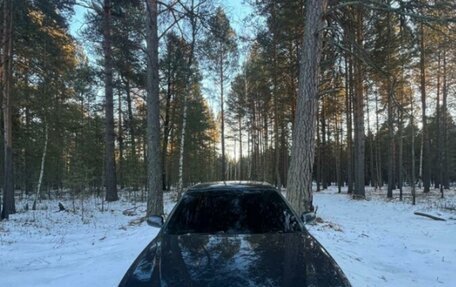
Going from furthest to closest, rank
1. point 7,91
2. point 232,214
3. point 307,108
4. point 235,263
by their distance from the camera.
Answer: point 7,91 < point 307,108 < point 232,214 < point 235,263

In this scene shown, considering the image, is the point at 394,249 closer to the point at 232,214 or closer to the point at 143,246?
the point at 143,246

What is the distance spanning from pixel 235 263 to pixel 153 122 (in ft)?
33.0

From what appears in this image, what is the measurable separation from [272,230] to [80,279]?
139 inches

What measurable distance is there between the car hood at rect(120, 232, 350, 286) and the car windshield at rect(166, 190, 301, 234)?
39cm

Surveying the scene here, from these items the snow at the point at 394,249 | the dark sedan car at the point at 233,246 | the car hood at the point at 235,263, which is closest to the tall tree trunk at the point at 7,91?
the snow at the point at 394,249

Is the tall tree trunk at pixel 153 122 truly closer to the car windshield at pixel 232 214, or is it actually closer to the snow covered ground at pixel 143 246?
the snow covered ground at pixel 143 246

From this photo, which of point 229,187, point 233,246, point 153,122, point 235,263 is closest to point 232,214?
point 229,187

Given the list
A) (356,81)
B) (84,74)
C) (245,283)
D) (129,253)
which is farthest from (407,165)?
(245,283)

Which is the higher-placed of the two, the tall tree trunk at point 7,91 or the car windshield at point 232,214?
the tall tree trunk at point 7,91

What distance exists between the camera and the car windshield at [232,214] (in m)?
A: 4.45

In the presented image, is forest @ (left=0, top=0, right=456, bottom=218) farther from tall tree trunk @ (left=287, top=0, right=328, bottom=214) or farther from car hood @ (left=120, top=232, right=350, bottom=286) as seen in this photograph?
car hood @ (left=120, top=232, right=350, bottom=286)

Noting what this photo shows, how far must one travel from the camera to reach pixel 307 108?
10383 mm

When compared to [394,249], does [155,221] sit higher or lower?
higher

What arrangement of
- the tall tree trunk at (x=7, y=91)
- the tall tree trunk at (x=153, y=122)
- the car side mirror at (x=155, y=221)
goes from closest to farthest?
the car side mirror at (x=155, y=221) < the tall tree trunk at (x=153, y=122) < the tall tree trunk at (x=7, y=91)
